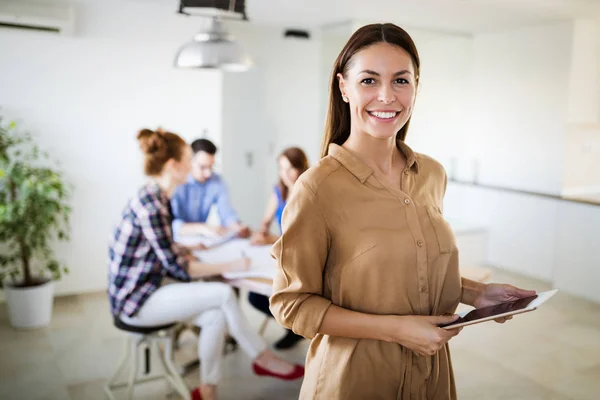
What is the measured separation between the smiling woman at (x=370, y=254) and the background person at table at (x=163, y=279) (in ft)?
4.85

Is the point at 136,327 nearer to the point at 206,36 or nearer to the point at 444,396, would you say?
the point at 206,36

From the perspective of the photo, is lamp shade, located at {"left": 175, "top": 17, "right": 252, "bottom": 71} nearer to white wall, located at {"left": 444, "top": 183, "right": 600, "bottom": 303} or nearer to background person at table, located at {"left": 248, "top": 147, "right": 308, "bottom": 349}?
background person at table, located at {"left": 248, "top": 147, "right": 308, "bottom": 349}

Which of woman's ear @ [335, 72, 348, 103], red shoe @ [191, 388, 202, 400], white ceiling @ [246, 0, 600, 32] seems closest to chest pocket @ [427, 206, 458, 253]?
woman's ear @ [335, 72, 348, 103]

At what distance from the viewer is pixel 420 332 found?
100 centimetres

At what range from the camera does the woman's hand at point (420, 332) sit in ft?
3.27

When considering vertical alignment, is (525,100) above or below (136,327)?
above

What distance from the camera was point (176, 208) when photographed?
3.74 meters

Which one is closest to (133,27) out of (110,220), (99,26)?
(99,26)

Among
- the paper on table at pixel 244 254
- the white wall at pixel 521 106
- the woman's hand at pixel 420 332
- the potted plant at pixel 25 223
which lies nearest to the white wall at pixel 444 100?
the white wall at pixel 521 106

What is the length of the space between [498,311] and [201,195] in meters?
2.92

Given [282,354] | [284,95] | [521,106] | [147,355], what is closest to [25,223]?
[147,355]

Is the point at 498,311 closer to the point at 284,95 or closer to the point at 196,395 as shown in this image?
the point at 196,395

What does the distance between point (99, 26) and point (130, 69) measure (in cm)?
37

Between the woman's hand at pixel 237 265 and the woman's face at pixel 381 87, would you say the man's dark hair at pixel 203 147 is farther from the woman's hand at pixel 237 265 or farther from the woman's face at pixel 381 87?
the woman's face at pixel 381 87
